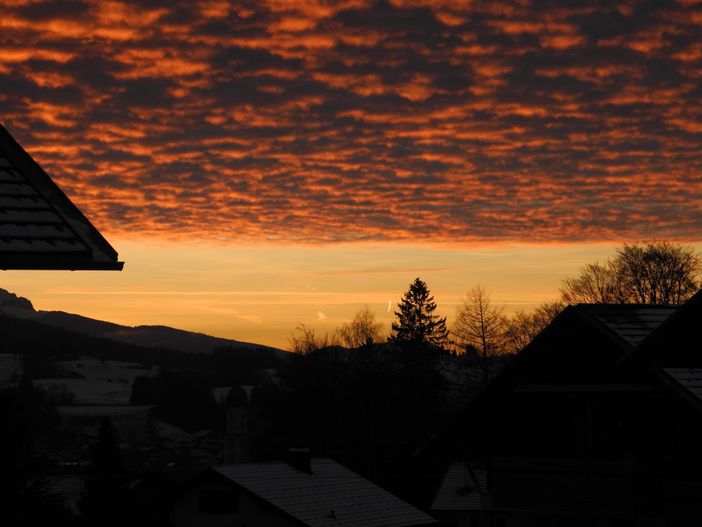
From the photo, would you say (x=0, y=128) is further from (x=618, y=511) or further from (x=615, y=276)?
(x=615, y=276)

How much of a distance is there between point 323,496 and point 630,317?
31.5 m

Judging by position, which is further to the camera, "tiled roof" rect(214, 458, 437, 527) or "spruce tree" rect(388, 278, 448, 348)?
"spruce tree" rect(388, 278, 448, 348)

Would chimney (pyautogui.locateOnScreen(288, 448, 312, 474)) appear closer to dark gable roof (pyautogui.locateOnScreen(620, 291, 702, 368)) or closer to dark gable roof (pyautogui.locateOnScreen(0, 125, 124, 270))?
dark gable roof (pyautogui.locateOnScreen(620, 291, 702, 368))

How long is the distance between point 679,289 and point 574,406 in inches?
1646

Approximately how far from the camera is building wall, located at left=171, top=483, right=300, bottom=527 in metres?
45.6

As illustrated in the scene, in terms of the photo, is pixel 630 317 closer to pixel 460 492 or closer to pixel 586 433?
pixel 586 433

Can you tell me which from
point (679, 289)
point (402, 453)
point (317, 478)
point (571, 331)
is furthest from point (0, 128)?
point (402, 453)

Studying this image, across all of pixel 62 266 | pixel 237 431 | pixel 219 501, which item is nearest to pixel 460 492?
pixel 219 501

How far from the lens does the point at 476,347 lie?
66.7 meters

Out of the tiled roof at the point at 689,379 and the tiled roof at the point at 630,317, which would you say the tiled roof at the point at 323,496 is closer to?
the tiled roof at the point at 630,317

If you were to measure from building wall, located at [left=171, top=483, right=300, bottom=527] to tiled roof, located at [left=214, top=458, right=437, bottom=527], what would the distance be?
67cm

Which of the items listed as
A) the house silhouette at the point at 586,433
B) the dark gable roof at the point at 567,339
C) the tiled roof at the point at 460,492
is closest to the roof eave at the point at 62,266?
the dark gable roof at the point at 567,339

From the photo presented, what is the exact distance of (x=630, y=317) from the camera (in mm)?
18891

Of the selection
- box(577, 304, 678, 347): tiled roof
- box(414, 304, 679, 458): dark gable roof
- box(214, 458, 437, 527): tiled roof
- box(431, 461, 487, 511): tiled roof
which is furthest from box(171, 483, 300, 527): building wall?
box(577, 304, 678, 347): tiled roof
